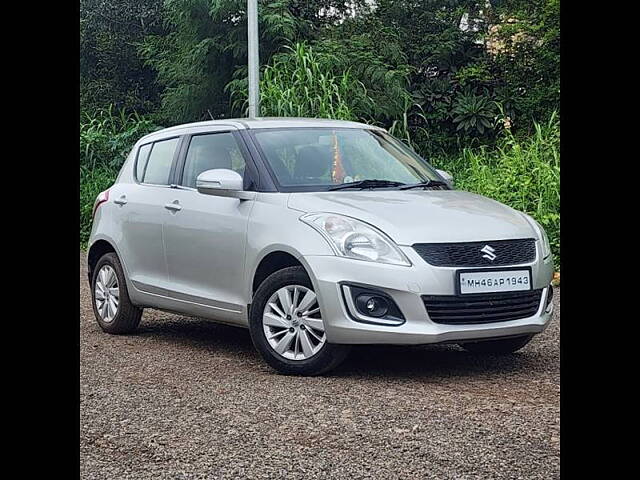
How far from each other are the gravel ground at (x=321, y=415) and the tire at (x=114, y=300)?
54cm

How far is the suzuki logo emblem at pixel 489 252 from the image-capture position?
6727 millimetres

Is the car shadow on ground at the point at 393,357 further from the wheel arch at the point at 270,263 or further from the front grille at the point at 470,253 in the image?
the front grille at the point at 470,253

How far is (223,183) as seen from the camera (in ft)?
24.2

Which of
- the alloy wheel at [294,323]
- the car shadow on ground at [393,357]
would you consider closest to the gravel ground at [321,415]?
the car shadow on ground at [393,357]

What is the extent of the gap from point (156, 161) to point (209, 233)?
1.34 metres

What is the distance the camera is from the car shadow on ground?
7188 mm

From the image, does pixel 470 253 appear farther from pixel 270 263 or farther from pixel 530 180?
pixel 530 180

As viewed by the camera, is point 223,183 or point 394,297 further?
point 223,183

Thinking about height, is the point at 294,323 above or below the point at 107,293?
above

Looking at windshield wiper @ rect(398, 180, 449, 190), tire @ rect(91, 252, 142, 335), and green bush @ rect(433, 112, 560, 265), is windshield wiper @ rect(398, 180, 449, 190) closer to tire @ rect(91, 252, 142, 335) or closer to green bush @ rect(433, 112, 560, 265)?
tire @ rect(91, 252, 142, 335)

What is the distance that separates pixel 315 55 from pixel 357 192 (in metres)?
11.0

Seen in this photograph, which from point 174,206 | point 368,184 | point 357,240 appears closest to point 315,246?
point 357,240
